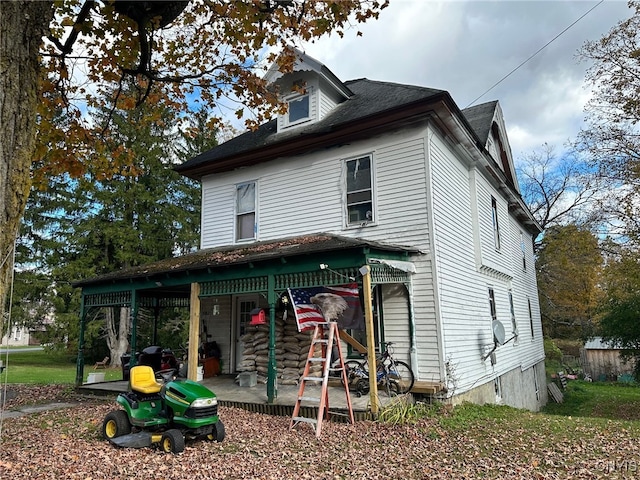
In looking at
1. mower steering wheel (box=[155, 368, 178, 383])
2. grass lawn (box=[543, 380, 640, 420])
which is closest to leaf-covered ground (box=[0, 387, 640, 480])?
mower steering wheel (box=[155, 368, 178, 383])

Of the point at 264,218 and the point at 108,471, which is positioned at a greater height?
the point at 264,218

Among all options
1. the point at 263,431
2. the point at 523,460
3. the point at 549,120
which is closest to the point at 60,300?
the point at 263,431

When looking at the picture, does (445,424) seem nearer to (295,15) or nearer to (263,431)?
(263,431)

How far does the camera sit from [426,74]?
1406 centimetres

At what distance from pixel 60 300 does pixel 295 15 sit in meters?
21.3

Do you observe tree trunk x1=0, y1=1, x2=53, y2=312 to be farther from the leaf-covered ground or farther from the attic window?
the attic window

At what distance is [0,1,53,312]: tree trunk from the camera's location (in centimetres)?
333

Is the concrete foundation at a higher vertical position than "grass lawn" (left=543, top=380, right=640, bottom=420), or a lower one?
higher

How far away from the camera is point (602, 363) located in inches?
1029

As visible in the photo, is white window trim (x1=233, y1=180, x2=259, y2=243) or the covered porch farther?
white window trim (x1=233, y1=180, x2=259, y2=243)

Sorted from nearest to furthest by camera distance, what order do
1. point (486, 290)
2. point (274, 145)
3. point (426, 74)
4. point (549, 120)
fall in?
1. point (274, 145)
2. point (486, 290)
3. point (426, 74)
4. point (549, 120)

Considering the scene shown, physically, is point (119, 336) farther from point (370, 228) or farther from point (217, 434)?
point (217, 434)

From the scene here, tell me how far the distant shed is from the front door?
2316 cm

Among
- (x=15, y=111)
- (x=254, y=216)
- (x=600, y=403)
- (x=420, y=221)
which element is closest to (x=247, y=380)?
(x=254, y=216)
